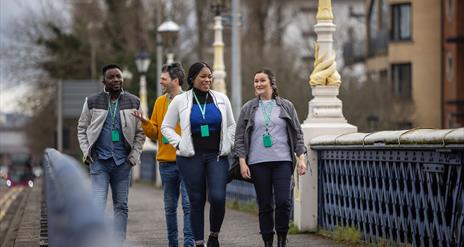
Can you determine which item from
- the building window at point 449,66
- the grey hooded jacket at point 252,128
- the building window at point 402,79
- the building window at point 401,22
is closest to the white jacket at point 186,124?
the grey hooded jacket at point 252,128

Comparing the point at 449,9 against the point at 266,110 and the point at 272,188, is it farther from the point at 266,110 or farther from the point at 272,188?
the point at 266,110

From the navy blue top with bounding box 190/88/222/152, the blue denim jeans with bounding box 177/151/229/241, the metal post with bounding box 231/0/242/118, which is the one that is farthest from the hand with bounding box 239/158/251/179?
the metal post with bounding box 231/0/242/118

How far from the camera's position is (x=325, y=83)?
55.9ft

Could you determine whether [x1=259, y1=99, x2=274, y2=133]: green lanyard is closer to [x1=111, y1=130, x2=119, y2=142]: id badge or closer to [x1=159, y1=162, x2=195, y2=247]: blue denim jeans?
[x1=159, y1=162, x2=195, y2=247]: blue denim jeans

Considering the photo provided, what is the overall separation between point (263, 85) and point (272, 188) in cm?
100

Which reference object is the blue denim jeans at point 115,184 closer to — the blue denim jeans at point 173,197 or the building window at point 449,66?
the blue denim jeans at point 173,197

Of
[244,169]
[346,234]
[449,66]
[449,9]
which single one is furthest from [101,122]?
[449,66]

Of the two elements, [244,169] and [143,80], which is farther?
[143,80]

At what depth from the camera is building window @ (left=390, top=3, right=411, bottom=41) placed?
65.3m

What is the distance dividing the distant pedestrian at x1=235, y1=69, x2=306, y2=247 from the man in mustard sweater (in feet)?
3.07

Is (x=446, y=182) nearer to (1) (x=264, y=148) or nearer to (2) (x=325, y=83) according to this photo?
(1) (x=264, y=148)

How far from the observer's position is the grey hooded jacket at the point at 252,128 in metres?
12.8

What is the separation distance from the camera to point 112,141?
13.1m

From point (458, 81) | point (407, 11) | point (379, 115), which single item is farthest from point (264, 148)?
point (407, 11)
